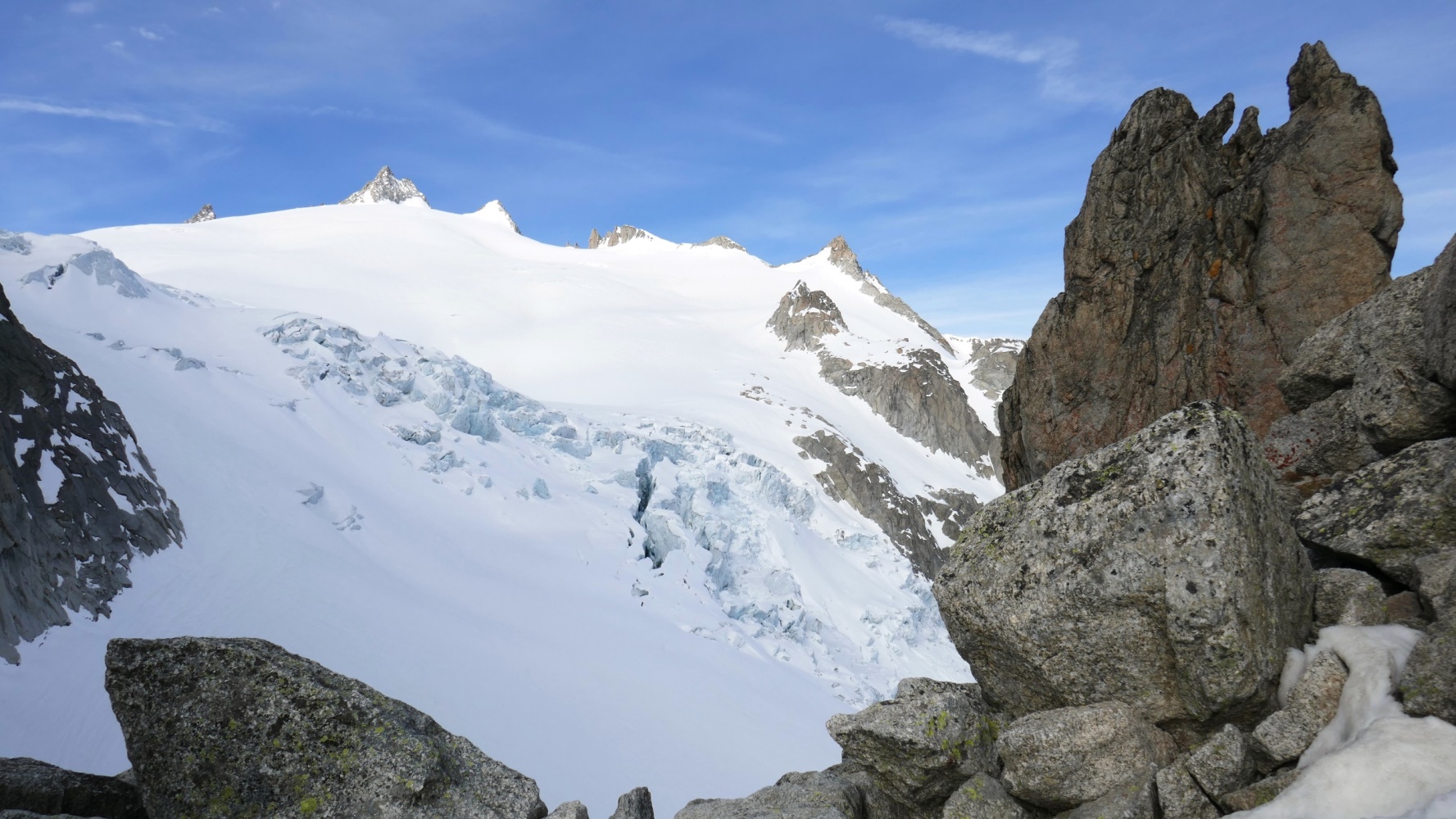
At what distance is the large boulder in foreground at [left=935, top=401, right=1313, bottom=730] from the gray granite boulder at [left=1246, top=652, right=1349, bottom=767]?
8.7 inches

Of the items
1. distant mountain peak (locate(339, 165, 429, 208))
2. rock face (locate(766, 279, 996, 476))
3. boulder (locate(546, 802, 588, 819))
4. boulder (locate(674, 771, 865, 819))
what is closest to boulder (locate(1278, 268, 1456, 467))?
boulder (locate(674, 771, 865, 819))

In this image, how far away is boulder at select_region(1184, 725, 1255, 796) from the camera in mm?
5203

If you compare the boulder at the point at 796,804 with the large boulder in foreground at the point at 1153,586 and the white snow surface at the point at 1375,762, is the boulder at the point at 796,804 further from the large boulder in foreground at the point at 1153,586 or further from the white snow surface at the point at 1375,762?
the white snow surface at the point at 1375,762

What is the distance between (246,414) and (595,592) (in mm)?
14761

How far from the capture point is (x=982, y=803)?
6.18 meters

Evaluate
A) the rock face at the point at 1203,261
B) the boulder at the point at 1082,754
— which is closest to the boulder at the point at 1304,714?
the boulder at the point at 1082,754

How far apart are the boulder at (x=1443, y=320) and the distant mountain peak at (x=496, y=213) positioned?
15727 centimetres

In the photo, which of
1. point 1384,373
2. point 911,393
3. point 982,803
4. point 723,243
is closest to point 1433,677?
point 982,803

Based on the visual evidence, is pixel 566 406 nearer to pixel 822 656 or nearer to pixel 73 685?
pixel 822 656

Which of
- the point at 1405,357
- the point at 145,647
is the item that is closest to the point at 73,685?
the point at 145,647

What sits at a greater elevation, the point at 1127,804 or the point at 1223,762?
the point at 1223,762

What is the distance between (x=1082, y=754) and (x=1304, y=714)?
4.65 feet

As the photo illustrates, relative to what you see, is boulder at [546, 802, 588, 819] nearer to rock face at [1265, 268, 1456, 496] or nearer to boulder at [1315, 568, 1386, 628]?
boulder at [1315, 568, 1386, 628]

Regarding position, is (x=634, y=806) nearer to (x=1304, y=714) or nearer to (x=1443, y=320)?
(x=1304, y=714)
